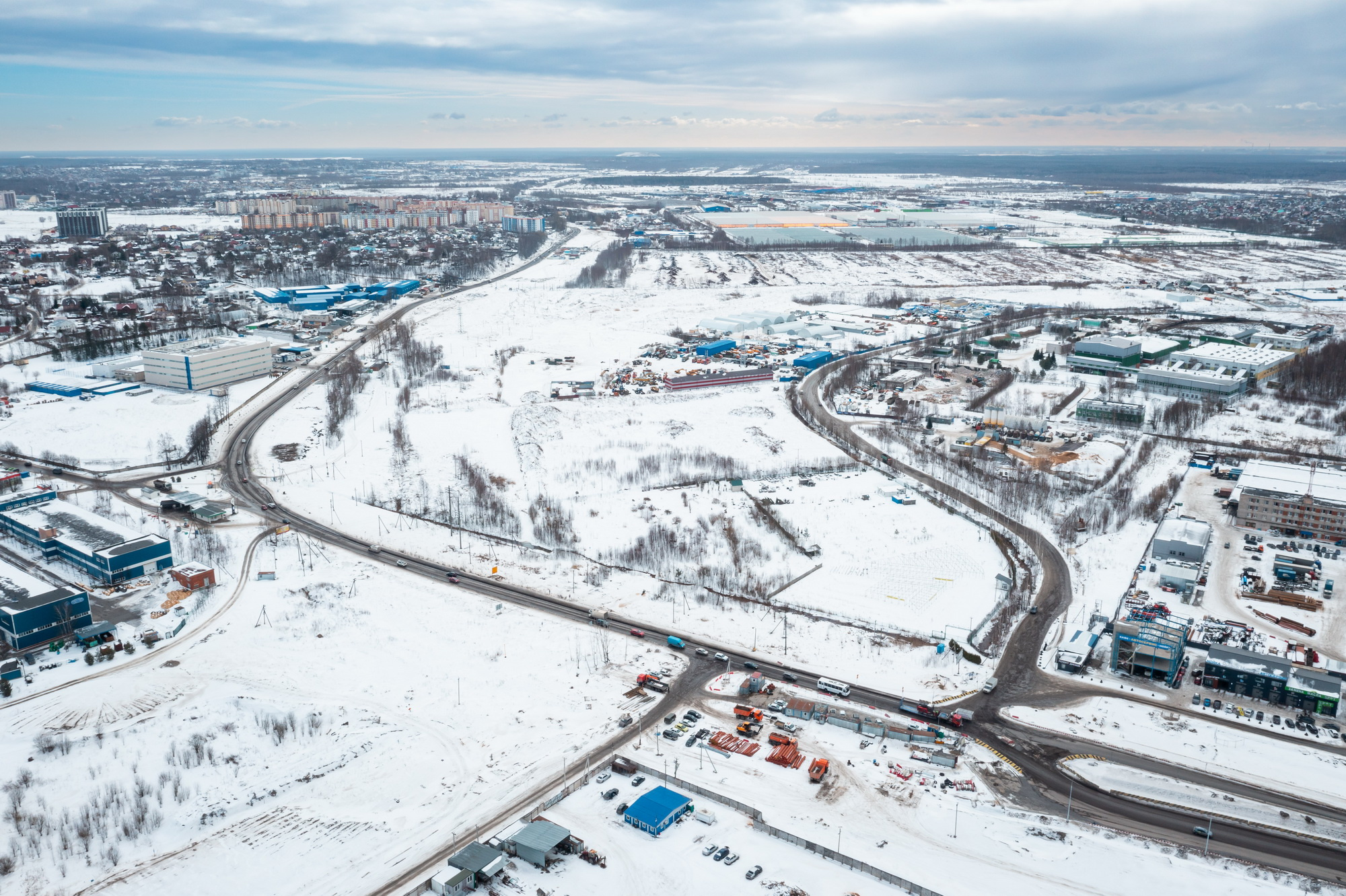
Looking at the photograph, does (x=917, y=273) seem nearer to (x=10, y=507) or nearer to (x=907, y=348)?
(x=907, y=348)

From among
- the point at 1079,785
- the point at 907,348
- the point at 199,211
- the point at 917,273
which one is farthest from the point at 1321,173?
the point at 1079,785

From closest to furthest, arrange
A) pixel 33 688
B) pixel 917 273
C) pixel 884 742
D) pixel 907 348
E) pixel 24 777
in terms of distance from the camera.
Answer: pixel 24 777 < pixel 884 742 < pixel 33 688 < pixel 907 348 < pixel 917 273

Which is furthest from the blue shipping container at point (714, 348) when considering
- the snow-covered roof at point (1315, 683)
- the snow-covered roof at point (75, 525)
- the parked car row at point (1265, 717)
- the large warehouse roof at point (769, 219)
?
the large warehouse roof at point (769, 219)

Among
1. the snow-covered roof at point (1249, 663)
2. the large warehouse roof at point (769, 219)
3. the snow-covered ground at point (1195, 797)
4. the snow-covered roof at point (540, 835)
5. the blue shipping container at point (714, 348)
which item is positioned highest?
the large warehouse roof at point (769, 219)

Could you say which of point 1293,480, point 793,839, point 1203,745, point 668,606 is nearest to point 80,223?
point 668,606

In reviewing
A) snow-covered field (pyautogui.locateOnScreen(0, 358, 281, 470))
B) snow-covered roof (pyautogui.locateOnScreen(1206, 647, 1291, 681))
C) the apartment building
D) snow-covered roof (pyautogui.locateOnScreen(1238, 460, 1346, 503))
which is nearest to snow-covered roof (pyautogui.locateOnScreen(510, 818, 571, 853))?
snow-covered roof (pyautogui.locateOnScreen(1206, 647, 1291, 681))

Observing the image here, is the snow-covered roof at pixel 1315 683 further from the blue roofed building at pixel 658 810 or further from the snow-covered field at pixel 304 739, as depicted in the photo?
the snow-covered field at pixel 304 739

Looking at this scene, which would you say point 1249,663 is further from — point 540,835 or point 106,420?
point 106,420
